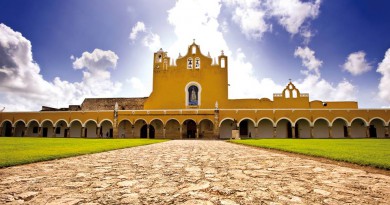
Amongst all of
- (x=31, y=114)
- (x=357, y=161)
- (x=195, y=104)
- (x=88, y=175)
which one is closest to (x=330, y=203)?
(x=88, y=175)

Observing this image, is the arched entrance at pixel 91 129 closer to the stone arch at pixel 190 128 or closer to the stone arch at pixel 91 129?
the stone arch at pixel 91 129

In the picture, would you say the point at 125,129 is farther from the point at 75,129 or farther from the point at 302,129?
the point at 302,129

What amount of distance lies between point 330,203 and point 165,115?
28.1m

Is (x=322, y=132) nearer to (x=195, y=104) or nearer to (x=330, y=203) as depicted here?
(x=195, y=104)

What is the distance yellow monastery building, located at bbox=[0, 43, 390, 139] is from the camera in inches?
1134

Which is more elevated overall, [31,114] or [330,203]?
[31,114]

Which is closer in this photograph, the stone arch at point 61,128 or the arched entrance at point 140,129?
the arched entrance at point 140,129

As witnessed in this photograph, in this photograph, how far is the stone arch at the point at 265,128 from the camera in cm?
3006

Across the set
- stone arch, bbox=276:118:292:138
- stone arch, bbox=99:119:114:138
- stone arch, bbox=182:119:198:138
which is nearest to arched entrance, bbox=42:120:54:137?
stone arch, bbox=99:119:114:138

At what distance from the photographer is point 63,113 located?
3225cm

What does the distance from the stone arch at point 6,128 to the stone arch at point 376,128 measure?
47.0m

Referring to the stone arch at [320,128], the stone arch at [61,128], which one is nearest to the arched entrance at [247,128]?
the stone arch at [320,128]

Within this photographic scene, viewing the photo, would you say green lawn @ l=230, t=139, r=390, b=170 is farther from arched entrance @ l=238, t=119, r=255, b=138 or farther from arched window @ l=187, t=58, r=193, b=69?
arched window @ l=187, t=58, r=193, b=69

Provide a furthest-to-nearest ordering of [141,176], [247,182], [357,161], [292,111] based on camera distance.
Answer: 1. [292,111]
2. [357,161]
3. [141,176]
4. [247,182]
